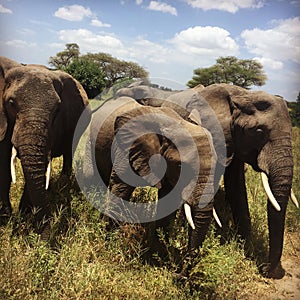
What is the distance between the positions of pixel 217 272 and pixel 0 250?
1965 millimetres

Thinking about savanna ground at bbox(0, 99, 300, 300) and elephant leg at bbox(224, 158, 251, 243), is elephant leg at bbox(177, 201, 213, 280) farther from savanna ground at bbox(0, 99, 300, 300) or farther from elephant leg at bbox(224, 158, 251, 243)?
elephant leg at bbox(224, 158, 251, 243)

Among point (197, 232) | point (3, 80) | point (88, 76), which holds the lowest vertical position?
point (88, 76)

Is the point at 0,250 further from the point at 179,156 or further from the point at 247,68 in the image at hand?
the point at 247,68

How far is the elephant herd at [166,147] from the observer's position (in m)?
3.25

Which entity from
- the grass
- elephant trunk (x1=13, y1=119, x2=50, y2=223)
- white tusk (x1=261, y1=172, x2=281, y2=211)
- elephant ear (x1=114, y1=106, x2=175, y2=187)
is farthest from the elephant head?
elephant trunk (x1=13, y1=119, x2=50, y2=223)

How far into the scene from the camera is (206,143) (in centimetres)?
320

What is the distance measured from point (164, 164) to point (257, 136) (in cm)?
118

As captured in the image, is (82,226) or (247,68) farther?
(247,68)

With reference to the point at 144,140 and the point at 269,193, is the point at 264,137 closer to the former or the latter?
the point at 269,193

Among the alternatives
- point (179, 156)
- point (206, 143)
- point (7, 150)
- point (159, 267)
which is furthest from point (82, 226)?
point (206, 143)

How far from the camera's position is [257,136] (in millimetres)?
3949

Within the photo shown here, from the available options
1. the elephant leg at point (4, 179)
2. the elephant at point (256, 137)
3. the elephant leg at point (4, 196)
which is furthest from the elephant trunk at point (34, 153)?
the elephant at point (256, 137)

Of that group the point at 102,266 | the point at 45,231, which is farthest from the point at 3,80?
the point at 102,266

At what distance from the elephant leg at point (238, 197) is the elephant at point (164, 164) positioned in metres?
1.05
